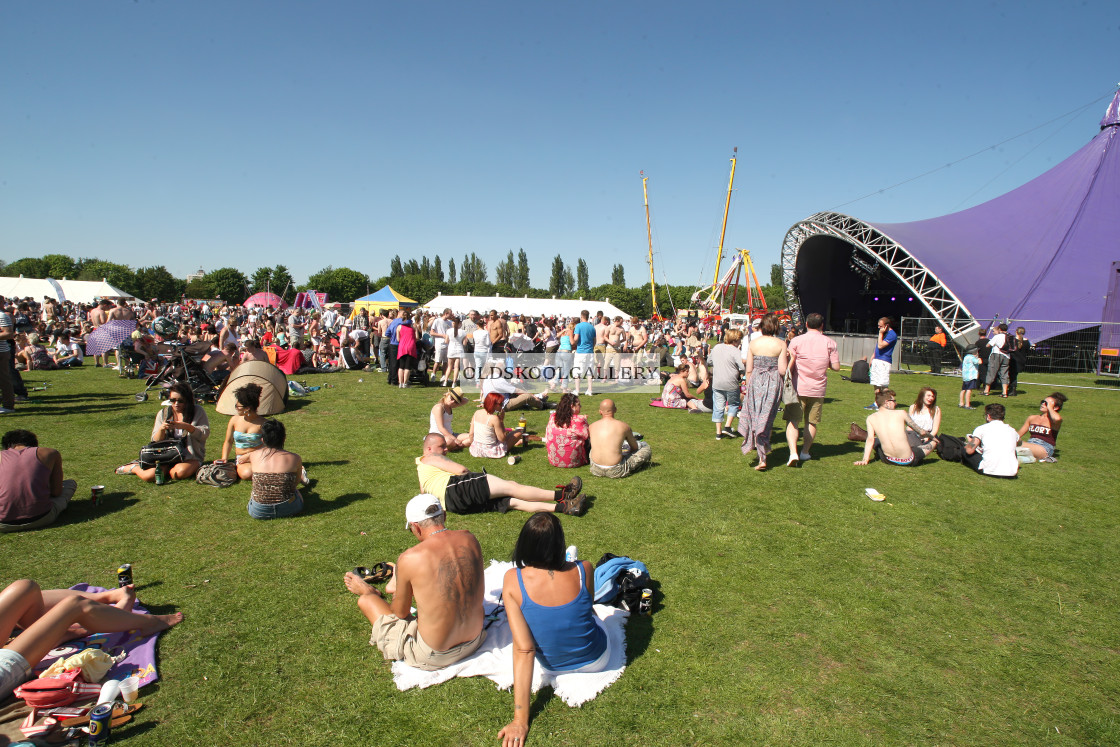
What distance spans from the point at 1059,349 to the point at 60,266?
14022 centimetres

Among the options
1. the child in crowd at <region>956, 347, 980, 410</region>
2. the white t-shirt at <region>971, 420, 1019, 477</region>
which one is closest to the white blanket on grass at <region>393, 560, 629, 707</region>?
the white t-shirt at <region>971, 420, 1019, 477</region>

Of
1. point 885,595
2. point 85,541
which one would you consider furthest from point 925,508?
point 85,541

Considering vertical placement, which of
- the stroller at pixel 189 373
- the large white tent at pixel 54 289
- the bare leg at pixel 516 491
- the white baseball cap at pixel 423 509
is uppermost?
the large white tent at pixel 54 289

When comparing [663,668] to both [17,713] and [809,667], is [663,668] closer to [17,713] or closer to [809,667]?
[809,667]

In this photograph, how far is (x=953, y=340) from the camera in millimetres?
22031

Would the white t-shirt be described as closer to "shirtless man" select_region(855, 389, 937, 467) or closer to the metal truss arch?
"shirtless man" select_region(855, 389, 937, 467)

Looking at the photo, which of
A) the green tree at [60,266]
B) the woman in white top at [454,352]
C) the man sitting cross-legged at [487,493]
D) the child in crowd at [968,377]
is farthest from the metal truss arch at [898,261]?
the green tree at [60,266]

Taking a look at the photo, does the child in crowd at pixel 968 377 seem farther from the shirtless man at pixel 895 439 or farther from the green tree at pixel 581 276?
the green tree at pixel 581 276

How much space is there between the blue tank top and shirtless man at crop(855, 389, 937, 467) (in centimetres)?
571

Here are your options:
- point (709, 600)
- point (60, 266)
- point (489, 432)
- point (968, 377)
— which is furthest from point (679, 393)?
point (60, 266)

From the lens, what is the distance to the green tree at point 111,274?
310 ft

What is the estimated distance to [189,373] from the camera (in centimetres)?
1081

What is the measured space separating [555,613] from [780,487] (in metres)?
4.30

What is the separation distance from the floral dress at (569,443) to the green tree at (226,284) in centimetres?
10504
